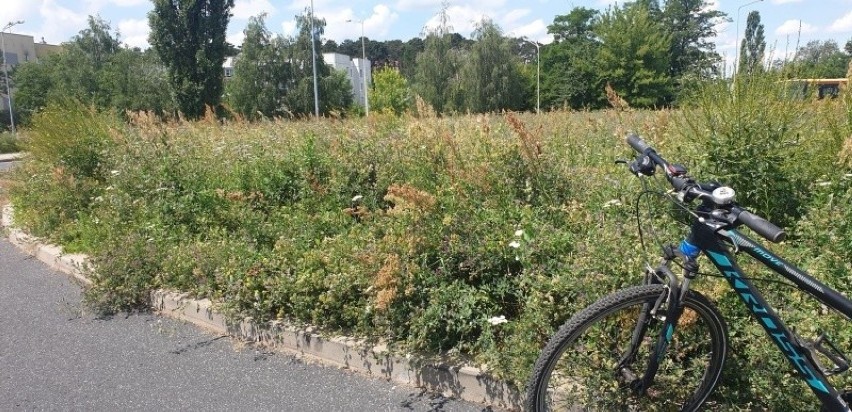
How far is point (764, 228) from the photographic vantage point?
76.2 inches

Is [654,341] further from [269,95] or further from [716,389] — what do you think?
[269,95]

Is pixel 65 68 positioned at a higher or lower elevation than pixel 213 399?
higher

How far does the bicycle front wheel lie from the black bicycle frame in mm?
203

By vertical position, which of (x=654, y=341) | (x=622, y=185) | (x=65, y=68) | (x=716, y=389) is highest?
A: (x=65, y=68)

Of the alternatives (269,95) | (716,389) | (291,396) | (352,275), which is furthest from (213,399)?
(269,95)

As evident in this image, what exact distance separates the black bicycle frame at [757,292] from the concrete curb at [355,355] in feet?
4.00

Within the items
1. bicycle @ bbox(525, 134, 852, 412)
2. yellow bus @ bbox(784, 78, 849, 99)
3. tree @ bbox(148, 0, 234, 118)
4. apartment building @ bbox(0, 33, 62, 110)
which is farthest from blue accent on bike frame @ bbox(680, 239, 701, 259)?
apartment building @ bbox(0, 33, 62, 110)

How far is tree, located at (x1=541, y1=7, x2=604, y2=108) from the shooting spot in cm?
5397

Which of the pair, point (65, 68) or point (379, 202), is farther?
point (65, 68)

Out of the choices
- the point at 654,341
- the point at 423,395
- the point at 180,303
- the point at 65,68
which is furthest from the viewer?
the point at 65,68

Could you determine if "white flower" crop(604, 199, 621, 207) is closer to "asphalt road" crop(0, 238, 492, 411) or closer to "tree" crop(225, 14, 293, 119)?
"asphalt road" crop(0, 238, 492, 411)

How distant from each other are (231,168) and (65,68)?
4652cm

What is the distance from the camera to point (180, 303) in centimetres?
457

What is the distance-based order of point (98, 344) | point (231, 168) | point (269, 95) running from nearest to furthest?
point (98, 344) < point (231, 168) < point (269, 95)
